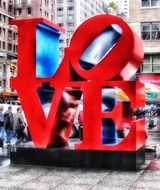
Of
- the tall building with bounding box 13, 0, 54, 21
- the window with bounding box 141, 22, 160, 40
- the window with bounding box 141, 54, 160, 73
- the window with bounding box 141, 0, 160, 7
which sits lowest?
the window with bounding box 141, 54, 160, 73

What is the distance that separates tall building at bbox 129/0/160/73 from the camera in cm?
4203

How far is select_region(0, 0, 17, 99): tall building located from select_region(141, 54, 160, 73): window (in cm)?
5220

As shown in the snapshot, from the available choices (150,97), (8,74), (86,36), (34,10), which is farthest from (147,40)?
(34,10)

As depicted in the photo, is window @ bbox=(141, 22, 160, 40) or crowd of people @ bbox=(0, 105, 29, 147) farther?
window @ bbox=(141, 22, 160, 40)

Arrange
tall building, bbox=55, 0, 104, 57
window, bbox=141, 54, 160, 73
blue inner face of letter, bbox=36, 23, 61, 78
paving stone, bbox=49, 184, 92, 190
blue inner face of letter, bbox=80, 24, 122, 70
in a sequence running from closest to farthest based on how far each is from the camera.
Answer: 1. paving stone, bbox=49, 184, 92, 190
2. blue inner face of letter, bbox=80, 24, 122, 70
3. blue inner face of letter, bbox=36, 23, 61, 78
4. window, bbox=141, 54, 160, 73
5. tall building, bbox=55, 0, 104, 57

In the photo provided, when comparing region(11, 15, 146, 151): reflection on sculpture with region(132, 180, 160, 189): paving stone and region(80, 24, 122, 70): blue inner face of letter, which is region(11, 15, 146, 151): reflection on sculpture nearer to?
region(80, 24, 122, 70): blue inner face of letter

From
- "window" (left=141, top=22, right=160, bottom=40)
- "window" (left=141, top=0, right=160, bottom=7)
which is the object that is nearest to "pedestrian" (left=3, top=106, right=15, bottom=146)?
"window" (left=141, top=22, right=160, bottom=40)

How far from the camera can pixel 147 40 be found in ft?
139

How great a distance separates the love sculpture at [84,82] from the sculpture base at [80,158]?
0.58 feet

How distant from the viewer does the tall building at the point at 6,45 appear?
9594 centimetres

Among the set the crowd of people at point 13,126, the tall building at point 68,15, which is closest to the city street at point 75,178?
the crowd of people at point 13,126

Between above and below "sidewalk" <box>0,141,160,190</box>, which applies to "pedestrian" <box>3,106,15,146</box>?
above

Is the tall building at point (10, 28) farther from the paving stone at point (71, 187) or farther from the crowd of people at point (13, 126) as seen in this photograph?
the paving stone at point (71, 187)

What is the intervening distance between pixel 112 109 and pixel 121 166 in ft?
6.09
